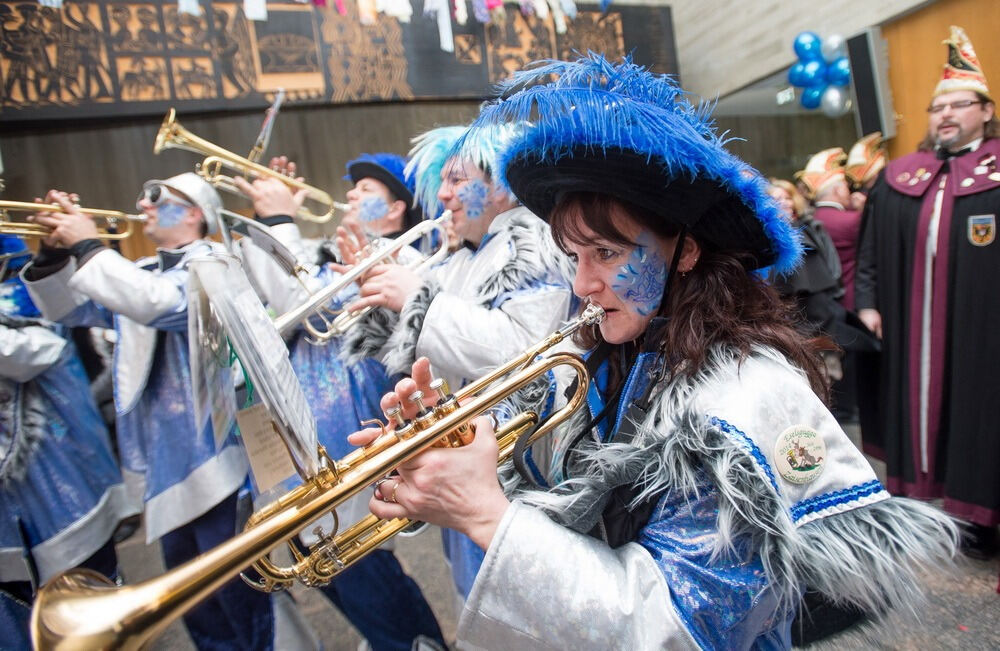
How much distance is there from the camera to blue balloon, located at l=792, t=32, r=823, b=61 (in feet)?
22.4

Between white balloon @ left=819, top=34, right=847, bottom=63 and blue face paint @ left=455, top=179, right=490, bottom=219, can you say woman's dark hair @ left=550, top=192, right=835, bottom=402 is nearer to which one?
blue face paint @ left=455, top=179, right=490, bottom=219

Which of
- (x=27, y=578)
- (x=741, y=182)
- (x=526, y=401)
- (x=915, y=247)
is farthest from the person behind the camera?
(x=915, y=247)

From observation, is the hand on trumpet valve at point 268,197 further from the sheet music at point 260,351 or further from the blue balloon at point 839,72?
the blue balloon at point 839,72

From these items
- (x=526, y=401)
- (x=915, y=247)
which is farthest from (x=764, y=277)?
(x=915, y=247)

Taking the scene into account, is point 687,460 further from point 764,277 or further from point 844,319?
point 844,319

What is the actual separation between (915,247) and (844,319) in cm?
64

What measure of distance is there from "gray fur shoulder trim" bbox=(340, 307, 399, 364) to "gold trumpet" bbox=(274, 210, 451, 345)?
0.04 meters

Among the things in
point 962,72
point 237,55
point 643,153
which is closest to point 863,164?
point 962,72

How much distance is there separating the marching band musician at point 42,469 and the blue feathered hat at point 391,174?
167 centimetres

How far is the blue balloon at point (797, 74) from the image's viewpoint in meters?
6.96

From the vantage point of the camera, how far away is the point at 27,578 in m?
2.49

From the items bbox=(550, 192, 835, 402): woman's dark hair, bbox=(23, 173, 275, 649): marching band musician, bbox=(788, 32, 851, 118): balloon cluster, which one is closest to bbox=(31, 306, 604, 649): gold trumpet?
bbox=(550, 192, 835, 402): woman's dark hair

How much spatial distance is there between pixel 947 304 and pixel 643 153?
2.70 metres

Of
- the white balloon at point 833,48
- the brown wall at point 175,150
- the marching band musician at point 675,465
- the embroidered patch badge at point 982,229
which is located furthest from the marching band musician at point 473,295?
the white balloon at point 833,48
